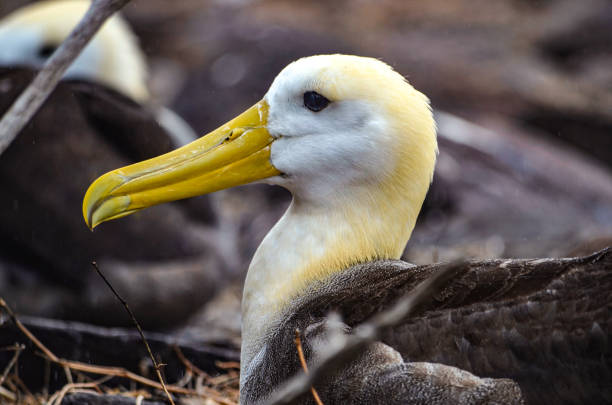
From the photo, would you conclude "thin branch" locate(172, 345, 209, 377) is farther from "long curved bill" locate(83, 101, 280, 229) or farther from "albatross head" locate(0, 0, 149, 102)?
"albatross head" locate(0, 0, 149, 102)

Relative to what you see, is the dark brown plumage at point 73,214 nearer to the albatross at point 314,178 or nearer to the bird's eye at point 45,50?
the bird's eye at point 45,50

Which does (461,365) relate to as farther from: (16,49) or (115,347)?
(16,49)

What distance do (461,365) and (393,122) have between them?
2.59 feet

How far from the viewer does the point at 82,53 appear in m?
5.94

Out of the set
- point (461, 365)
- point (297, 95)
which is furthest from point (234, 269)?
point (461, 365)

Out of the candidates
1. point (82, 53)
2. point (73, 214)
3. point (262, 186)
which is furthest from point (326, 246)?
point (262, 186)

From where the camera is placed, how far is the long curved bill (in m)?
2.43

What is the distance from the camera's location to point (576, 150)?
8.28 m

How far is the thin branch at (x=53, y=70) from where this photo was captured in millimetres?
2635

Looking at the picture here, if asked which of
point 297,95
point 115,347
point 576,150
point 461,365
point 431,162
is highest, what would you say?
point 297,95

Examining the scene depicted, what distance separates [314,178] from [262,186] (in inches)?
198

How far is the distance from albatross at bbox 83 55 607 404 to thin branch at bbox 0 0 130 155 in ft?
1.36

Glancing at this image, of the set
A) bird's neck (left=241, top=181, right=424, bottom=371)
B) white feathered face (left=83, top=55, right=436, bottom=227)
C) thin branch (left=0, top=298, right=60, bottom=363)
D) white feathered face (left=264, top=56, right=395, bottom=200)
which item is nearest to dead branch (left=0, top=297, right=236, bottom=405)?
thin branch (left=0, top=298, right=60, bottom=363)

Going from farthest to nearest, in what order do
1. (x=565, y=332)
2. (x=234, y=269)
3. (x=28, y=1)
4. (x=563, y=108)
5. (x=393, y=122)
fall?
(x=28, y=1) → (x=563, y=108) → (x=234, y=269) → (x=393, y=122) → (x=565, y=332)
